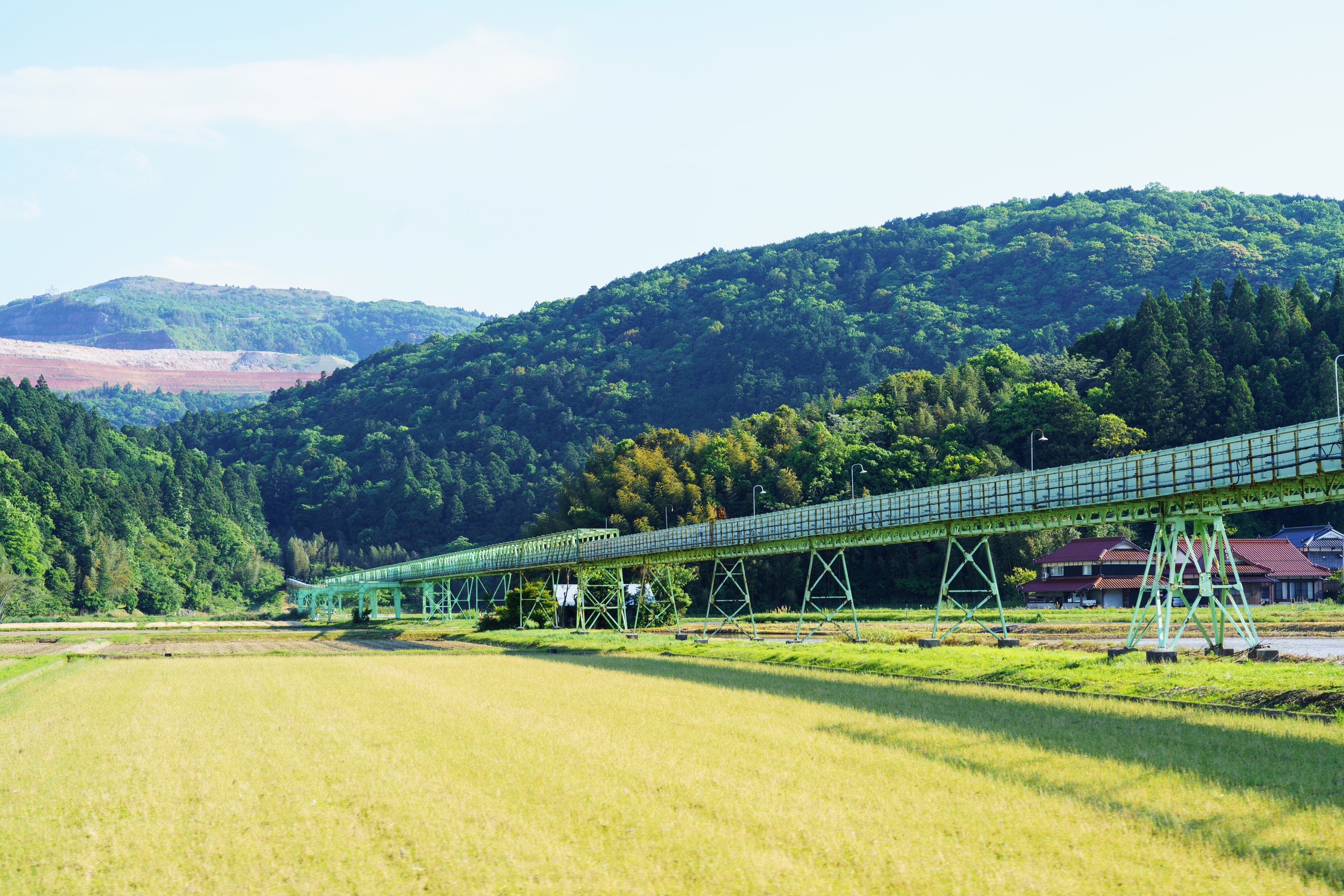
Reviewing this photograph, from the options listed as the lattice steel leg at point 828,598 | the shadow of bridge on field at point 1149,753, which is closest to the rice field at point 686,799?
the shadow of bridge on field at point 1149,753

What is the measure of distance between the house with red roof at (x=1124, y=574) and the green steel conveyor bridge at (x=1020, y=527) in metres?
3.83

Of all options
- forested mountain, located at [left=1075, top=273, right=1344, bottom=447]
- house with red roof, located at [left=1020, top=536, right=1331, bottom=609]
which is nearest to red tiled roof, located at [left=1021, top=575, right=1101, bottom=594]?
house with red roof, located at [left=1020, top=536, right=1331, bottom=609]

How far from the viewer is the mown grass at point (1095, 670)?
25.0 meters

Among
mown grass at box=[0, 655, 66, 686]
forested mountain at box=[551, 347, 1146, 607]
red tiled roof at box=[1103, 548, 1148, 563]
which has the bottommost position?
mown grass at box=[0, 655, 66, 686]

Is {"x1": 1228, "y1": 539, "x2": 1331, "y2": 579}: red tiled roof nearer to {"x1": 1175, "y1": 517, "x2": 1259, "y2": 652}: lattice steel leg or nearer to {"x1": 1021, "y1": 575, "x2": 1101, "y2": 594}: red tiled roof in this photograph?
{"x1": 1021, "y1": 575, "x2": 1101, "y2": 594}: red tiled roof

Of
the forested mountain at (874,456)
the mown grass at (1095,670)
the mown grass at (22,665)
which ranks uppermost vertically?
the forested mountain at (874,456)

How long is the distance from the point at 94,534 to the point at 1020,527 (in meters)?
144

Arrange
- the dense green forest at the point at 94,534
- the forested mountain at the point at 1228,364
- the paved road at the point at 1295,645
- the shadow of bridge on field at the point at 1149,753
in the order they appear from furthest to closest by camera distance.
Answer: the dense green forest at the point at 94,534
the forested mountain at the point at 1228,364
the paved road at the point at 1295,645
the shadow of bridge on field at the point at 1149,753

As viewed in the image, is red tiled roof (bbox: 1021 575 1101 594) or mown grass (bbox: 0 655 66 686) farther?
red tiled roof (bbox: 1021 575 1101 594)

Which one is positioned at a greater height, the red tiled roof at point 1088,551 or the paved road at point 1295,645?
the red tiled roof at point 1088,551

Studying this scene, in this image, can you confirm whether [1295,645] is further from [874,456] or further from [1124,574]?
[874,456]

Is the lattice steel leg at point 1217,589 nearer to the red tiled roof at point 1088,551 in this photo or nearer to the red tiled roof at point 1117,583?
the red tiled roof at point 1088,551

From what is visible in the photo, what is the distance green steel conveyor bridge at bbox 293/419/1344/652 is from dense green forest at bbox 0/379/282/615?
77904 millimetres

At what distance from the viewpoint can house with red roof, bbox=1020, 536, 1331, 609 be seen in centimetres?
8931
